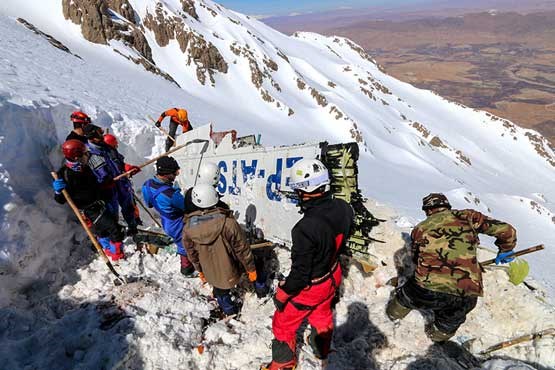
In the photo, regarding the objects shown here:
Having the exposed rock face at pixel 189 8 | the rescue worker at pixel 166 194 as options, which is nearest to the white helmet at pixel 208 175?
the rescue worker at pixel 166 194

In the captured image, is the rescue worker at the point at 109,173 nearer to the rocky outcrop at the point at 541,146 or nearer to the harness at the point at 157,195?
the harness at the point at 157,195

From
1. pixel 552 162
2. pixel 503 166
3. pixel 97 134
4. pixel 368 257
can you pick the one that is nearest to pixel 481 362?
pixel 368 257

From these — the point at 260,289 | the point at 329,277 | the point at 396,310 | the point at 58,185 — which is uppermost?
the point at 58,185

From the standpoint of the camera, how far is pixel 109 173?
5.87 m

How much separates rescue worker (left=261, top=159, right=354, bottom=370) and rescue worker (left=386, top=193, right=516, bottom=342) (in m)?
1.08

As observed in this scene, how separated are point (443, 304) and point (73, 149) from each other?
5.36 metres

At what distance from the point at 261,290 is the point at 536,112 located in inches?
6316

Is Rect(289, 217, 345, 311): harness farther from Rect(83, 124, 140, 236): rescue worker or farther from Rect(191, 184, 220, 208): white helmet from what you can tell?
Rect(83, 124, 140, 236): rescue worker

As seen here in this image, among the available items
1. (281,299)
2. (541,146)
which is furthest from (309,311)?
(541,146)

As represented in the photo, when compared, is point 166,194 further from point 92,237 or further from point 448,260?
point 448,260

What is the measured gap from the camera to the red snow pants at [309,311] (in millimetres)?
3816

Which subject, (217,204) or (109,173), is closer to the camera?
(217,204)

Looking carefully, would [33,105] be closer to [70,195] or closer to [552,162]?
[70,195]

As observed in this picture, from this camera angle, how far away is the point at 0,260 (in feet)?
15.1
